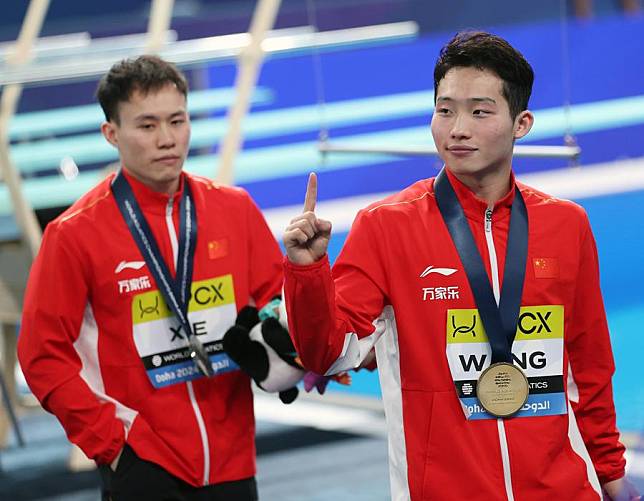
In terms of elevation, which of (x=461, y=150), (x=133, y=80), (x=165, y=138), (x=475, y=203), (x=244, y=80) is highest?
(x=244, y=80)

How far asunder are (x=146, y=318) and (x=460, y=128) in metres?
1.10

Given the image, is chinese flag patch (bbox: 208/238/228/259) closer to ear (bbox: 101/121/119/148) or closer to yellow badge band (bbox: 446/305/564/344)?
ear (bbox: 101/121/119/148)

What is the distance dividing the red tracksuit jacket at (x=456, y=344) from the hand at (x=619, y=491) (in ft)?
0.33

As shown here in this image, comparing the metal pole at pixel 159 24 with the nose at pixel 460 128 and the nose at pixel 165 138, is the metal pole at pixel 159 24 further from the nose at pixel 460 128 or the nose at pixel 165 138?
the nose at pixel 460 128

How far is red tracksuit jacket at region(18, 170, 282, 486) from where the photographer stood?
3043mm

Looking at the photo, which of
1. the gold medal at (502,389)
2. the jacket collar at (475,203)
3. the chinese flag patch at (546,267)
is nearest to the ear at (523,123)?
the jacket collar at (475,203)

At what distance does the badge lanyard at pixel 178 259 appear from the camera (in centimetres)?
311

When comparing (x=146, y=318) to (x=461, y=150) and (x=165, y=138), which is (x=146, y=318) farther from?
(x=461, y=150)

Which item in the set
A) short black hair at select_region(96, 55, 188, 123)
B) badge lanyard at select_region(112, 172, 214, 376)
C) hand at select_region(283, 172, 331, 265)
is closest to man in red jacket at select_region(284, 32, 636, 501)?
hand at select_region(283, 172, 331, 265)

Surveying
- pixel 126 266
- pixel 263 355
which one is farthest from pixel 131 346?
pixel 263 355

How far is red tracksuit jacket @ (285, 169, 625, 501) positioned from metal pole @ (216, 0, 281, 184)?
3106 millimetres

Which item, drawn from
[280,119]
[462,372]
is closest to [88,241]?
[462,372]

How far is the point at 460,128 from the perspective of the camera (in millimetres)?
2363

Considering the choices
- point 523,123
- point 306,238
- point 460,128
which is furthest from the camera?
point 523,123
